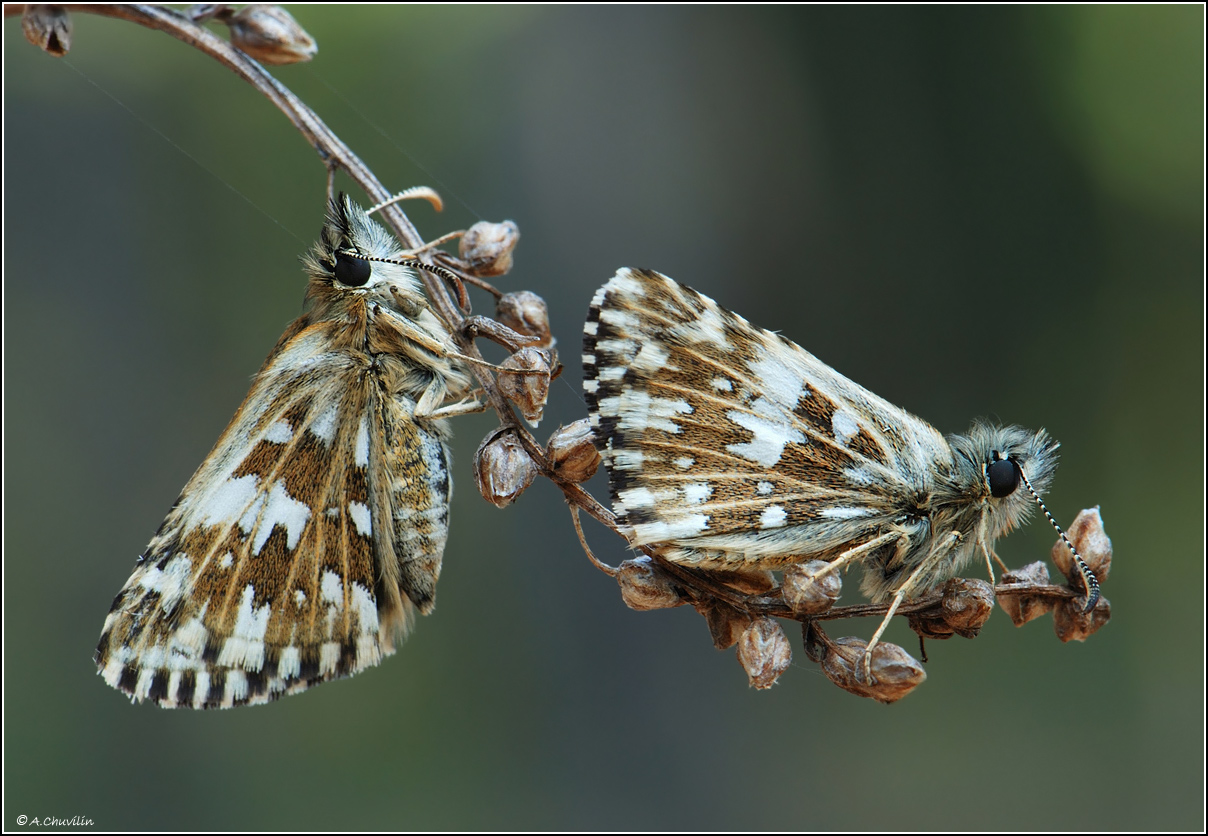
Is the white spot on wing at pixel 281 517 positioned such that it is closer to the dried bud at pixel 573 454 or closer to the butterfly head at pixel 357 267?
the butterfly head at pixel 357 267

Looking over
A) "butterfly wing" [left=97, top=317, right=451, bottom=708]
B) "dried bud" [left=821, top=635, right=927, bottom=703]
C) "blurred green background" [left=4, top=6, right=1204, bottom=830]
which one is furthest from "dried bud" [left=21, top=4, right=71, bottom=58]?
"blurred green background" [left=4, top=6, right=1204, bottom=830]

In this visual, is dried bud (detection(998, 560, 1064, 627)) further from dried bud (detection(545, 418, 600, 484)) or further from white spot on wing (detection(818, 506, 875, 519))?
dried bud (detection(545, 418, 600, 484))

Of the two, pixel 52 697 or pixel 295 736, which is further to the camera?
pixel 295 736

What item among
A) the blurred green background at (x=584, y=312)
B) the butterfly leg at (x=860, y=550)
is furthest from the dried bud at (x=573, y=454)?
the blurred green background at (x=584, y=312)

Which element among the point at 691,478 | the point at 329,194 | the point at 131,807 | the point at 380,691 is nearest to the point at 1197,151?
the point at 691,478

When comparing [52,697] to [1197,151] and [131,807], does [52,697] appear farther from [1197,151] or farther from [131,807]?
[1197,151]

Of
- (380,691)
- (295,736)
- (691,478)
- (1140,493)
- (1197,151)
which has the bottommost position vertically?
(295,736)
